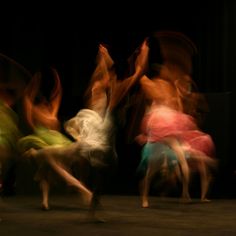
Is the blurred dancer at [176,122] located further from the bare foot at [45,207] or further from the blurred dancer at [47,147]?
the bare foot at [45,207]

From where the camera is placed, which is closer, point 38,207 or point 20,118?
point 38,207

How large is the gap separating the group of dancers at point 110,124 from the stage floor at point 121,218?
25cm

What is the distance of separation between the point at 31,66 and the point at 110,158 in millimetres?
4097

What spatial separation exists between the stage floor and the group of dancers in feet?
0.81

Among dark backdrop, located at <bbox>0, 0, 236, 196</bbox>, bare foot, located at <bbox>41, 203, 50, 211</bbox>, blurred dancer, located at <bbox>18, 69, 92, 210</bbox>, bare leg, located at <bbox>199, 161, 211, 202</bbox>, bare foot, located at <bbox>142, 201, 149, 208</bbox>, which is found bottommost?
bare foot, located at <bbox>142, 201, 149, 208</bbox>

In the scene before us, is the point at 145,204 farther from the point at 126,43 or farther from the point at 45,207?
the point at 126,43

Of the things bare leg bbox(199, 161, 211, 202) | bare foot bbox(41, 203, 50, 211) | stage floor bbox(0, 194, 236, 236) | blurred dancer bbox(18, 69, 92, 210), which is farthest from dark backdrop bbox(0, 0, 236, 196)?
bare foot bbox(41, 203, 50, 211)

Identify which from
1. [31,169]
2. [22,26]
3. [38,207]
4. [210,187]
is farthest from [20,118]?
[210,187]

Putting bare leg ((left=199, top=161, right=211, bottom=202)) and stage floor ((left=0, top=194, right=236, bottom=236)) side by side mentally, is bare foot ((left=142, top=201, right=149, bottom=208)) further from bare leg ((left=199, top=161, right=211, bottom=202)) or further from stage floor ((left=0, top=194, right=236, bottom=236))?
bare leg ((left=199, top=161, right=211, bottom=202))

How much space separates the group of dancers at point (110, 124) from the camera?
21.2 feet

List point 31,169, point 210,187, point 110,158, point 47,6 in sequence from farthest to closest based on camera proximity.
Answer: point 47,6
point 31,169
point 210,187
point 110,158

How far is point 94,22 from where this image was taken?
1029cm

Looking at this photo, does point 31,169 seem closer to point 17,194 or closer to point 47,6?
point 17,194

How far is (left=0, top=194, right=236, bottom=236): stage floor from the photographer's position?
579 cm
